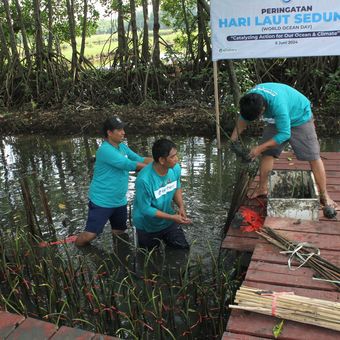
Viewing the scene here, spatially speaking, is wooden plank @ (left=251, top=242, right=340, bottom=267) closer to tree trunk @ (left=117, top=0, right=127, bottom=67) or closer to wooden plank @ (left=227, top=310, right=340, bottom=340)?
wooden plank @ (left=227, top=310, right=340, bottom=340)

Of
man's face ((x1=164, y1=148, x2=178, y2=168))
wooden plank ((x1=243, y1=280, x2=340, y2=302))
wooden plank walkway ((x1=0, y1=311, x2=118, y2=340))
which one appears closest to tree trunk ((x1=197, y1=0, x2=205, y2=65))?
man's face ((x1=164, y1=148, x2=178, y2=168))

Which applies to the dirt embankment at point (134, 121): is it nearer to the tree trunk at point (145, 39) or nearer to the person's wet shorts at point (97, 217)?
the tree trunk at point (145, 39)

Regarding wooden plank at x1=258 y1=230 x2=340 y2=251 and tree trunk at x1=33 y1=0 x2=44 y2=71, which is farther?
tree trunk at x1=33 y1=0 x2=44 y2=71

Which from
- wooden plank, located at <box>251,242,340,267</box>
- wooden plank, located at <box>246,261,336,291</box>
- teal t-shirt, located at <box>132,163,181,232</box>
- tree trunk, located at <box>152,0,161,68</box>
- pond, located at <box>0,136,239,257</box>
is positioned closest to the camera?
wooden plank, located at <box>246,261,336,291</box>

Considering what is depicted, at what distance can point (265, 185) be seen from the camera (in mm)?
3977

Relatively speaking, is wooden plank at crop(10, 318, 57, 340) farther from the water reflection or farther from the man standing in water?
the man standing in water

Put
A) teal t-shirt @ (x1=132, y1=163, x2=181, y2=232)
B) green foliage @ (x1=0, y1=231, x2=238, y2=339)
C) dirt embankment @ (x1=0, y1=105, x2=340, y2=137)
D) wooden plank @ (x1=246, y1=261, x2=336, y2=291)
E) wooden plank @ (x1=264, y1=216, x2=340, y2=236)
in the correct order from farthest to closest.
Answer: dirt embankment @ (x1=0, y1=105, x2=340, y2=137) < teal t-shirt @ (x1=132, y1=163, x2=181, y2=232) < wooden plank @ (x1=264, y1=216, x2=340, y2=236) < green foliage @ (x1=0, y1=231, x2=238, y2=339) < wooden plank @ (x1=246, y1=261, x2=336, y2=291)

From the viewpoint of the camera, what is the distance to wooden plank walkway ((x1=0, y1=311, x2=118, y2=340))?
1.99 m

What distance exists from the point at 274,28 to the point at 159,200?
9.01 feet

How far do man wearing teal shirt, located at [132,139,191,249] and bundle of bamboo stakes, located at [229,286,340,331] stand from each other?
1185 millimetres

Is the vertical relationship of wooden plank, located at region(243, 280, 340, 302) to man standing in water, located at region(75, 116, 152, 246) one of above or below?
below

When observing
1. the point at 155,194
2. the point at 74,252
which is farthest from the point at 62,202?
the point at 155,194

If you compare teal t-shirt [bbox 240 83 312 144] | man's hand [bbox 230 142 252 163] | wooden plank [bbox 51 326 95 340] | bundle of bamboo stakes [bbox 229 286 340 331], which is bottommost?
bundle of bamboo stakes [bbox 229 286 340 331]

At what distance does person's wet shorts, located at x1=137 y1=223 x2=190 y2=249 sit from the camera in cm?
373
